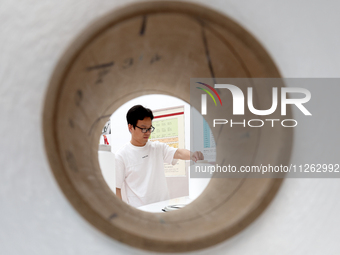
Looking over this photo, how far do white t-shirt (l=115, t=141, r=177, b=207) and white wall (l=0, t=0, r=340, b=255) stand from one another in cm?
154

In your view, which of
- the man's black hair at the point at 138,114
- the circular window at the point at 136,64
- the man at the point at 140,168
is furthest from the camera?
the man at the point at 140,168

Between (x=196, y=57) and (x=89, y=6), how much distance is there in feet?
0.93

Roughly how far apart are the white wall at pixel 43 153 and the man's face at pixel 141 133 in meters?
1.45

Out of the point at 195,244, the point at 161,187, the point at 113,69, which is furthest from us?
the point at 161,187

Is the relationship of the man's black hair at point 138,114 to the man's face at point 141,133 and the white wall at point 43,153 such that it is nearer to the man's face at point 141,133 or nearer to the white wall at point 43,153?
the man's face at point 141,133

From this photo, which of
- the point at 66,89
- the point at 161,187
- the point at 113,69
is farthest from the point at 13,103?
the point at 161,187

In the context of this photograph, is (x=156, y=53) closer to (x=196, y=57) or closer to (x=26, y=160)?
(x=196, y=57)

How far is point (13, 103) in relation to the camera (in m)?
0.55

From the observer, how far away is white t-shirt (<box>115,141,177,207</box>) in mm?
2102

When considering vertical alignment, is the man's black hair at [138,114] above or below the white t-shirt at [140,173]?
above

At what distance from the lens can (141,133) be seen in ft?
6.80

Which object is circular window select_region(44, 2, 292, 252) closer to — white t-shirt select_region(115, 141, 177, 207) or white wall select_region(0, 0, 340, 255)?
white wall select_region(0, 0, 340, 255)

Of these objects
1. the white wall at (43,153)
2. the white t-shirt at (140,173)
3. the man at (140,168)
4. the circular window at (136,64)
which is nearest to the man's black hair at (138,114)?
the man at (140,168)

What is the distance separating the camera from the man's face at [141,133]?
2.01 m
